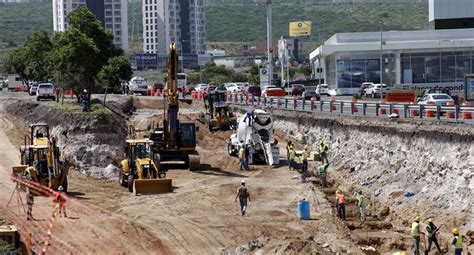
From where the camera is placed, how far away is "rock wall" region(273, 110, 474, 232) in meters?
33.9

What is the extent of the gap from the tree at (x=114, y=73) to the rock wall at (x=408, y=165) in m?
13.6

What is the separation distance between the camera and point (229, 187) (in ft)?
129

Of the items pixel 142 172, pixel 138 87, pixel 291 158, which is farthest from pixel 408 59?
pixel 142 172

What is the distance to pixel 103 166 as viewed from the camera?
141ft

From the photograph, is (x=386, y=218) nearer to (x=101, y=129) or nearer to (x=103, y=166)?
(x=103, y=166)

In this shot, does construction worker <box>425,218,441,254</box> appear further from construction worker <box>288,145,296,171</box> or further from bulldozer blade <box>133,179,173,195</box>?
construction worker <box>288,145,296,171</box>

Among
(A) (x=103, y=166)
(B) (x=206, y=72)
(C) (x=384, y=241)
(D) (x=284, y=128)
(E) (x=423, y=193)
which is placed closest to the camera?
(C) (x=384, y=241)

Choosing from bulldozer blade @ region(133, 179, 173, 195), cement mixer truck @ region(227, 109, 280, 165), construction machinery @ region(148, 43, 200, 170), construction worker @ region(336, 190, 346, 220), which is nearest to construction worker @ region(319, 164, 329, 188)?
cement mixer truck @ region(227, 109, 280, 165)

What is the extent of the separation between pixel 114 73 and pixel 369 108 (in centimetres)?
1623

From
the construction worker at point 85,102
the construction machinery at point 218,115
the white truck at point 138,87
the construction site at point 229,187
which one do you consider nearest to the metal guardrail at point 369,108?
the construction site at point 229,187

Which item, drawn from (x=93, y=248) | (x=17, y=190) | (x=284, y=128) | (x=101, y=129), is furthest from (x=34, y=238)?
(x=284, y=128)

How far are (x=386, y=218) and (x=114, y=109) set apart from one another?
1255 inches

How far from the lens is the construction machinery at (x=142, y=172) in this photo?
36438 mm

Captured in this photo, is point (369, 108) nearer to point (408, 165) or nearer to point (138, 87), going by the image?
point (408, 165)
